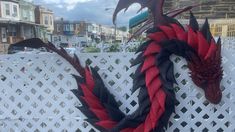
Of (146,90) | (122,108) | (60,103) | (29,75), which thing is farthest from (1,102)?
(146,90)

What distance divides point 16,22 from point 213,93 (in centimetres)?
3048

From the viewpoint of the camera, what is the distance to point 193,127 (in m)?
2.78

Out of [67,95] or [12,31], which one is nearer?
[67,95]

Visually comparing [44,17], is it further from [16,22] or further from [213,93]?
[213,93]

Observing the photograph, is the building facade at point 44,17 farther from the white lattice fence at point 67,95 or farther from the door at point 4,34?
the white lattice fence at point 67,95

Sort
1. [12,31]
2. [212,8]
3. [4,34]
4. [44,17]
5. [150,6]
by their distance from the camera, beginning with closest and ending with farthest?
[150,6] < [212,8] < [4,34] < [12,31] < [44,17]

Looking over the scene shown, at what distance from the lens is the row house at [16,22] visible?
2875 centimetres

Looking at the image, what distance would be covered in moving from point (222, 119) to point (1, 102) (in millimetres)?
2018

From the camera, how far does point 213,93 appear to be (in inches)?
104

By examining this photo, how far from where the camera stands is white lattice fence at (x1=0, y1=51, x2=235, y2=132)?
2732mm

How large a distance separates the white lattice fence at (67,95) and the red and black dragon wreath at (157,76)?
91 mm

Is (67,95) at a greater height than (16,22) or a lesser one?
lesser

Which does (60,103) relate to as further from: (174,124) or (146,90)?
(174,124)

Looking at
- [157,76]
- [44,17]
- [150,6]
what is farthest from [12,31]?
[157,76]
